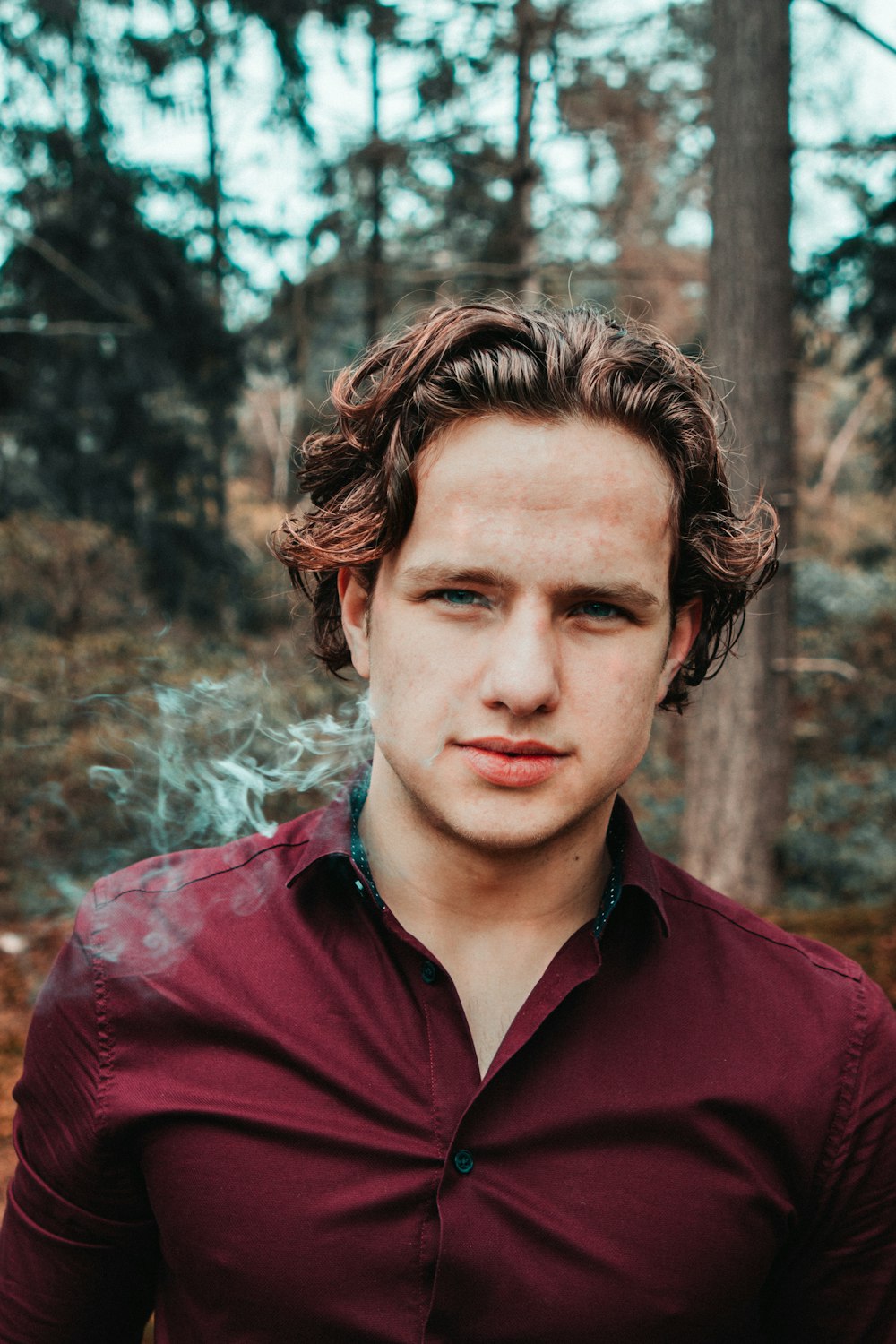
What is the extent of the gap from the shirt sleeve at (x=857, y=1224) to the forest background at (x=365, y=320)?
2822mm

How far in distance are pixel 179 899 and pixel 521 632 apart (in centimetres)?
79

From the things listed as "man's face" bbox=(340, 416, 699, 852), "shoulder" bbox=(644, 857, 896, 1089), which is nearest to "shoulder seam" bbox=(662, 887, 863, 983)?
"shoulder" bbox=(644, 857, 896, 1089)

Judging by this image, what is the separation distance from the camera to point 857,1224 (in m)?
1.66

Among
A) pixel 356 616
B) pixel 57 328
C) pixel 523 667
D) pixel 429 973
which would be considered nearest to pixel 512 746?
pixel 523 667

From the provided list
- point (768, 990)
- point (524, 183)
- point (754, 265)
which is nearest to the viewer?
point (768, 990)

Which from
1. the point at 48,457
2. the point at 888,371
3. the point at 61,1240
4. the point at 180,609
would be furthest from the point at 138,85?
the point at 61,1240

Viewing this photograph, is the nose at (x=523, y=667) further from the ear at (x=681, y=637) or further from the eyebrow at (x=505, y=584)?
the ear at (x=681, y=637)

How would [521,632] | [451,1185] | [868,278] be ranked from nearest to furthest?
[451,1185]
[521,632]
[868,278]

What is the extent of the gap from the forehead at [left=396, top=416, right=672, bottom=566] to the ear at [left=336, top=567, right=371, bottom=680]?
20 cm

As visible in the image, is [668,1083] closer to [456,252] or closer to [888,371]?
[888,371]

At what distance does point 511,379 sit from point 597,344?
223 mm

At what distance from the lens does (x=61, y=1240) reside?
5.55 ft

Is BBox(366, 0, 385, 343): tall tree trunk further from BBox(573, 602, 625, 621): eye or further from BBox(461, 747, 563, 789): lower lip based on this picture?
BBox(461, 747, 563, 789): lower lip

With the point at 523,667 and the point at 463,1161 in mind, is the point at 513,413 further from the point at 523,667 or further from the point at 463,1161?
the point at 463,1161
